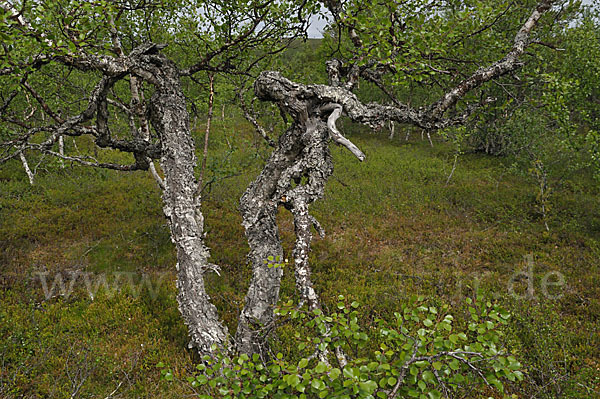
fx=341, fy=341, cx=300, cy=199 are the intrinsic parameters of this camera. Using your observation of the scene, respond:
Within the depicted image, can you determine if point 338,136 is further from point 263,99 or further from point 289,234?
point 289,234

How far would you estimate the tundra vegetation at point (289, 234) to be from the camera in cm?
357

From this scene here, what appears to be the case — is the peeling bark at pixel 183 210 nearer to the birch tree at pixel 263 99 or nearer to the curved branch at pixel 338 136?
the birch tree at pixel 263 99

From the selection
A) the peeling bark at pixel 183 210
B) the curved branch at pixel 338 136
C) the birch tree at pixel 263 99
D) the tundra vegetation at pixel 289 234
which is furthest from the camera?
the peeling bark at pixel 183 210

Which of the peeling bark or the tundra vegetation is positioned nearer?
the tundra vegetation

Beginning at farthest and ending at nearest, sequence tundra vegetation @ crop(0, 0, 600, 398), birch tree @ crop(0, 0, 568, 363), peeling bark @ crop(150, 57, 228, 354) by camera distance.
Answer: peeling bark @ crop(150, 57, 228, 354) < birch tree @ crop(0, 0, 568, 363) < tundra vegetation @ crop(0, 0, 600, 398)

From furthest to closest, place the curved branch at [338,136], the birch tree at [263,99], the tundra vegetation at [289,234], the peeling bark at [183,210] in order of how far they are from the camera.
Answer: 1. the peeling bark at [183,210]
2. the birch tree at [263,99]
3. the tundra vegetation at [289,234]
4. the curved branch at [338,136]

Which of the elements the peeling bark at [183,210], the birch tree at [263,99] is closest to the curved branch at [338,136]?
the birch tree at [263,99]

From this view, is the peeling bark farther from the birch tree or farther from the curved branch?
the curved branch

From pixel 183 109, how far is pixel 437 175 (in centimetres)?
1544


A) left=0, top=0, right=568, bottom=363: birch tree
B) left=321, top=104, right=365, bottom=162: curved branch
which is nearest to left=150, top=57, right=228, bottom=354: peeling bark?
left=0, top=0, right=568, bottom=363: birch tree

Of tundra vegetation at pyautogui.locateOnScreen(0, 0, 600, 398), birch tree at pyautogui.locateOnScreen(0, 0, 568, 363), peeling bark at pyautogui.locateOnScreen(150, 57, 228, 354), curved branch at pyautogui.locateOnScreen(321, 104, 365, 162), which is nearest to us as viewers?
curved branch at pyautogui.locateOnScreen(321, 104, 365, 162)

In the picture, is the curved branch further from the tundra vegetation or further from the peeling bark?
the peeling bark

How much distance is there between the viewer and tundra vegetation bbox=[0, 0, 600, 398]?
3568 mm

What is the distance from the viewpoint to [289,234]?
11.4 meters
